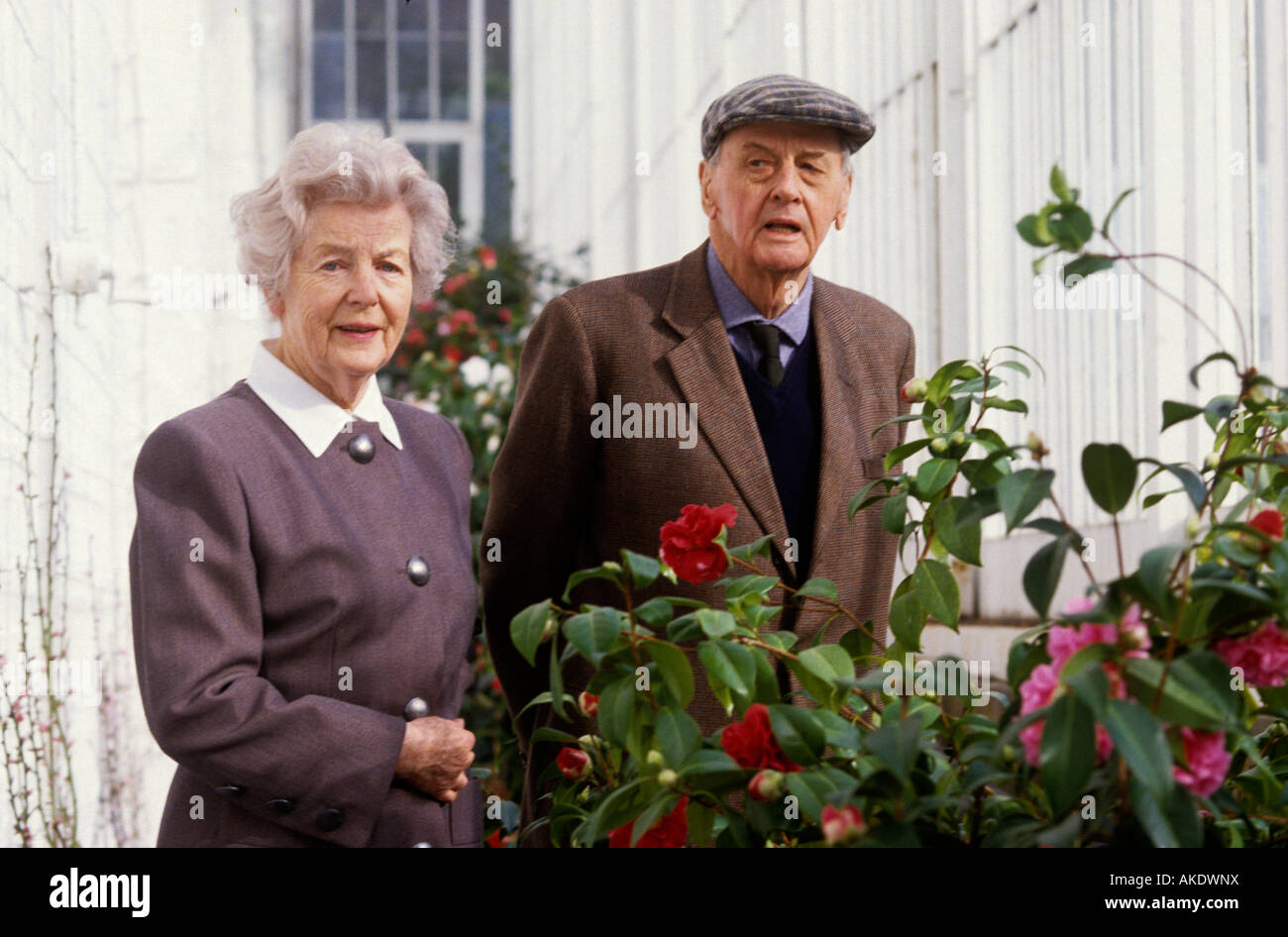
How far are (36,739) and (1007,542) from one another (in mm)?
2132

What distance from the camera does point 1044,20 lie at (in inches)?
124

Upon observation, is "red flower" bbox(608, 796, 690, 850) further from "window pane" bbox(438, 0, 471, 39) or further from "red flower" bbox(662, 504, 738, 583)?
"window pane" bbox(438, 0, 471, 39)

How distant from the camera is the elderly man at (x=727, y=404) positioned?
1.85 meters

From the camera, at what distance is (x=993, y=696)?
1.02 metres

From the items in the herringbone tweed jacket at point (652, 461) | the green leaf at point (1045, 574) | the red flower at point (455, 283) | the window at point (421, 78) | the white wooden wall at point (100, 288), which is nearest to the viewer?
the green leaf at point (1045, 574)

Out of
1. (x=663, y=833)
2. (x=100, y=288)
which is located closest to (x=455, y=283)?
(x=100, y=288)

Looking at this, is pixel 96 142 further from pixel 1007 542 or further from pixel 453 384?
pixel 1007 542

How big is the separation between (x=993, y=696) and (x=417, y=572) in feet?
2.51

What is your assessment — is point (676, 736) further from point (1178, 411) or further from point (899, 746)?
point (1178, 411)

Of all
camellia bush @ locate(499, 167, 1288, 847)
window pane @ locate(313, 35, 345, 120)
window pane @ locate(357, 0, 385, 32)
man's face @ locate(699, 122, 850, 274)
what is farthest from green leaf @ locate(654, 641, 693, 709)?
window pane @ locate(357, 0, 385, 32)

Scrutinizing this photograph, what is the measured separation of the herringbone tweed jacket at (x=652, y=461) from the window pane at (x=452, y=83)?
9.24 m

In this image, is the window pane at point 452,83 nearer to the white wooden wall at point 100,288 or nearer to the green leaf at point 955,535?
the white wooden wall at point 100,288

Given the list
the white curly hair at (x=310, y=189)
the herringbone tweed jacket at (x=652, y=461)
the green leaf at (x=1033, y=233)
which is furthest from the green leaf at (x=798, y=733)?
the white curly hair at (x=310, y=189)
